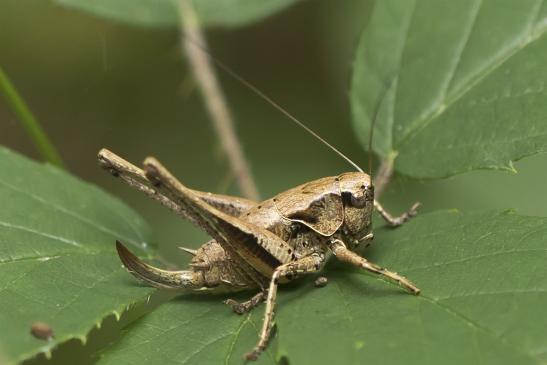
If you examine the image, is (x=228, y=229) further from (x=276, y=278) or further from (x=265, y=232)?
(x=276, y=278)

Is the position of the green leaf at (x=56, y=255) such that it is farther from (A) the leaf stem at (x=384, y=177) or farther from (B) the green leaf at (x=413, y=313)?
(A) the leaf stem at (x=384, y=177)

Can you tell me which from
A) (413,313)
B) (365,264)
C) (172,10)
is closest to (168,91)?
(172,10)

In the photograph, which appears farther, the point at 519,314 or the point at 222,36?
the point at 222,36

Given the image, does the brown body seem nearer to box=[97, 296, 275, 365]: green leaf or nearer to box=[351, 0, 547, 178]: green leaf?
box=[97, 296, 275, 365]: green leaf

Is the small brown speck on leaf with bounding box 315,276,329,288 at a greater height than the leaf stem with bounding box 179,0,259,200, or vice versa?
the leaf stem with bounding box 179,0,259,200

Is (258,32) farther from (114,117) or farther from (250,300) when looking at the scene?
(250,300)

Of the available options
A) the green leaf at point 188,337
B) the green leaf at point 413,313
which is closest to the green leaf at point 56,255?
the green leaf at point 188,337

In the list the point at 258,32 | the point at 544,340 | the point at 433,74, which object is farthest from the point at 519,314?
the point at 258,32

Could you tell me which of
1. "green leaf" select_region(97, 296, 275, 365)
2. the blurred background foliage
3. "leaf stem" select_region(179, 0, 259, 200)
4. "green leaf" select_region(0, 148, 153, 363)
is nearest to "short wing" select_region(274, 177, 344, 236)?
"green leaf" select_region(97, 296, 275, 365)
